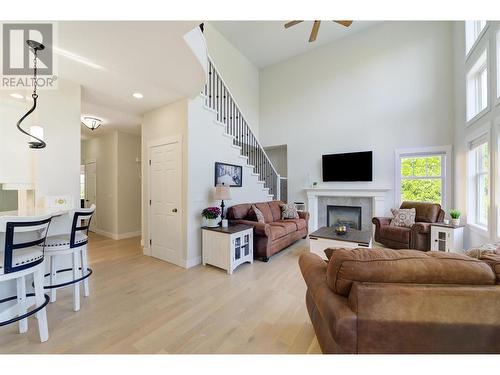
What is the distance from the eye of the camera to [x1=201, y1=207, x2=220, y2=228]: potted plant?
3510mm

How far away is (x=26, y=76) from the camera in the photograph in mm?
2410

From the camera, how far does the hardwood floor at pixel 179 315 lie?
1.71 metres

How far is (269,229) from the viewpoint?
3742 mm

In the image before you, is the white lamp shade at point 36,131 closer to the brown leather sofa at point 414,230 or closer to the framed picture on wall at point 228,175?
the framed picture on wall at point 228,175

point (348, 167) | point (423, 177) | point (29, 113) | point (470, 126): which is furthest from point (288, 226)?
point (29, 113)

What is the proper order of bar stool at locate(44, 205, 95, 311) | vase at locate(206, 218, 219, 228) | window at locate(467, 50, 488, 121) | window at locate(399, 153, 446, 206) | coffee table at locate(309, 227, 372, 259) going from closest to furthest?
bar stool at locate(44, 205, 95, 311) → coffee table at locate(309, 227, 372, 259) → vase at locate(206, 218, 219, 228) → window at locate(467, 50, 488, 121) → window at locate(399, 153, 446, 206)

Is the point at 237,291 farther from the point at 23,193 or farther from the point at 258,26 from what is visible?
the point at 258,26

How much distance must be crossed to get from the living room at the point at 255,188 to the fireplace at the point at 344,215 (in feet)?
0.14

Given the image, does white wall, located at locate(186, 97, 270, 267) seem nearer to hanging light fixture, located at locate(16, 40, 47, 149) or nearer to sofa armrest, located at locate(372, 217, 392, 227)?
hanging light fixture, located at locate(16, 40, 47, 149)

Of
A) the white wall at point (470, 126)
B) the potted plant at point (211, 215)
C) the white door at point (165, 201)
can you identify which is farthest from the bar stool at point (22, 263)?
the white wall at point (470, 126)

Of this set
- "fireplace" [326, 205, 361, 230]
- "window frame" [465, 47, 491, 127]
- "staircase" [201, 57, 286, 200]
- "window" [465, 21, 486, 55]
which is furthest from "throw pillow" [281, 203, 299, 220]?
"window" [465, 21, 486, 55]

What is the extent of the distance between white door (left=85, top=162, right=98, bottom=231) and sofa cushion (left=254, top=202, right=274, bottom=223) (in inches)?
180
